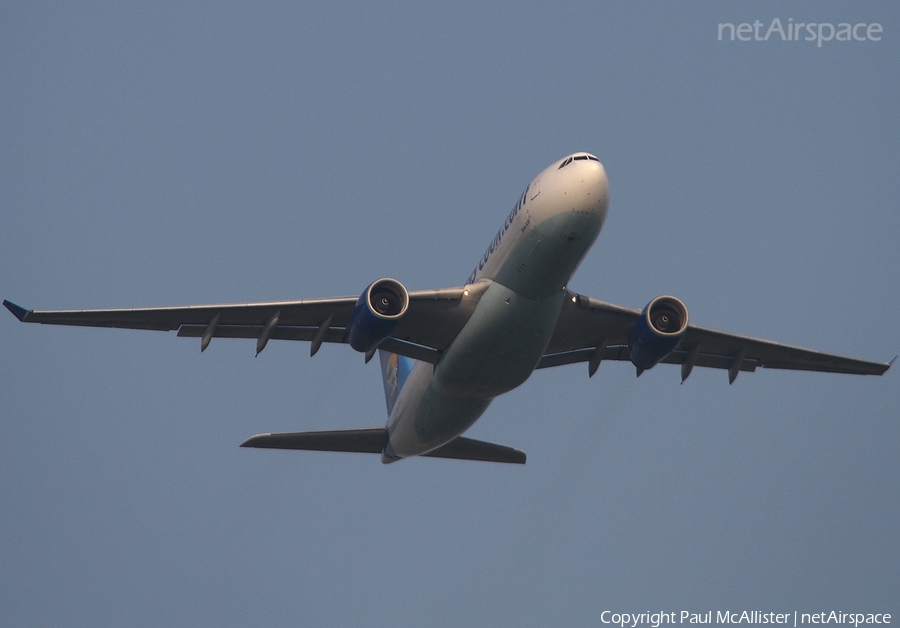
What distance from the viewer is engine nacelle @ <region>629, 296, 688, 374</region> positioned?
34938mm

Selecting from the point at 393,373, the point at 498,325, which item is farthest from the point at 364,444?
the point at 498,325

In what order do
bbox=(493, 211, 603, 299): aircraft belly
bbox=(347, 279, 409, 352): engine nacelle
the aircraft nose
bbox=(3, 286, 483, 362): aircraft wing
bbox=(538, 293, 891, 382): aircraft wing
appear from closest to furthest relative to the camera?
the aircraft nose < bbox=(493, 211, 603, 299): aircraft belly < bbox=(347, 279, 409, 352): engine nacelle < bbox=(3, 286, 483, 362): aircraft wing < bbox=(538, 293, 891, 382): aircraft wing

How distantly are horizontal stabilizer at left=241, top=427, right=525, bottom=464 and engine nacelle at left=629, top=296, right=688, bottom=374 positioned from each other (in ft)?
28.4

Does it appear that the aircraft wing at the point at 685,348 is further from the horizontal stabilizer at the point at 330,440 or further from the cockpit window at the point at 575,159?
the horizontal stabilizer at the point at 330,440

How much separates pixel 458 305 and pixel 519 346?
7.15 feet

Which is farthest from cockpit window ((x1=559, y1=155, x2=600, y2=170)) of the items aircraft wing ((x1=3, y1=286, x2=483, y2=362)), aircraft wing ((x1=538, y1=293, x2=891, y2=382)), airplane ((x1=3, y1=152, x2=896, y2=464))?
aircraft wing ((x1=538, y1=293, x2=891, y2=382))

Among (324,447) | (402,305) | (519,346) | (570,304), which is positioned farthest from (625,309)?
(324,447)

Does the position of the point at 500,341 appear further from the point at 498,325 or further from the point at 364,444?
the point at 364,444

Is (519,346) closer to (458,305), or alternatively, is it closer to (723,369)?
(458,305)

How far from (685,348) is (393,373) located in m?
10.7

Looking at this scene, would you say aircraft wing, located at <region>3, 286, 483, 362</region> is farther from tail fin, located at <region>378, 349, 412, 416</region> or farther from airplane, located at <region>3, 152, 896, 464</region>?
tail fin, located at <region>378, 349, 412, 416</region>

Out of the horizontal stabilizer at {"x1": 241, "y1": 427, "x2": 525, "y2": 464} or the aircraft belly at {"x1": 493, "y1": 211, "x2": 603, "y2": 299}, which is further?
the horizontal stabilizer at {"x1": 241, "y1": 427, "x2": 525, "y2": 464}

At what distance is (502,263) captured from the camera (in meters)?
33.4

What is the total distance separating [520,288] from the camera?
108 feet
